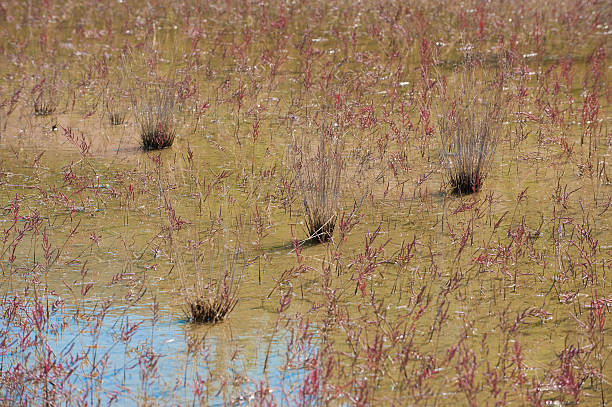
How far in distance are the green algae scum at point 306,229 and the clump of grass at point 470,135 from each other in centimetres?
2

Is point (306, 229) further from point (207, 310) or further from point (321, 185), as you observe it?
point (207, 310)

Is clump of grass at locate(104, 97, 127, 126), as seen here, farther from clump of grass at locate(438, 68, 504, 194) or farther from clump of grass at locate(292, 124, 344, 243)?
clump of grass at locate(438, 68, 504, 194)

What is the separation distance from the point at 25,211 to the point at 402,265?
2892 mm

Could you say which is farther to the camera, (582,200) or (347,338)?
(582,200)

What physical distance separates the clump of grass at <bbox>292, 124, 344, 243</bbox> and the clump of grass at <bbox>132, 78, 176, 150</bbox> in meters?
2.21

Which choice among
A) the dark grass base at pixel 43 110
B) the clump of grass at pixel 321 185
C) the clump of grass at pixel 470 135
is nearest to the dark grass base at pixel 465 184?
the clump of grass at pixel 470 135

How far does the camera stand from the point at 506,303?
4.93 meters

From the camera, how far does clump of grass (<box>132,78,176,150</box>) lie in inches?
303

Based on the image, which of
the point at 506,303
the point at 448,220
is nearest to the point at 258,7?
the point at 448,220

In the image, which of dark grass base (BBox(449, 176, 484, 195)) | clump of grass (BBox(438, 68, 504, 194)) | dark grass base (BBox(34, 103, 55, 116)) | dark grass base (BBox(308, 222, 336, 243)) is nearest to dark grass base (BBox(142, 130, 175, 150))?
dark grass base (BBox(34, 103, 55, 116))

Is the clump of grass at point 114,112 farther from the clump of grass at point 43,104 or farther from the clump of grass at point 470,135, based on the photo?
the clump of grass at point 470,135

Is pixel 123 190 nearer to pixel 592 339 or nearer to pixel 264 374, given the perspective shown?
pixel 264 374

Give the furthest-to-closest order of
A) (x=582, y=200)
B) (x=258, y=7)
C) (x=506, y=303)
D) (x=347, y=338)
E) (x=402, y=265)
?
(x=258, y=7) → (x=582, y=200) → (x=402, y=265) → (x=506, y=303) → (x=347, y=338)

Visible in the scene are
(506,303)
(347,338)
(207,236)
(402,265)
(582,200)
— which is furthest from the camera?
(582,200)
